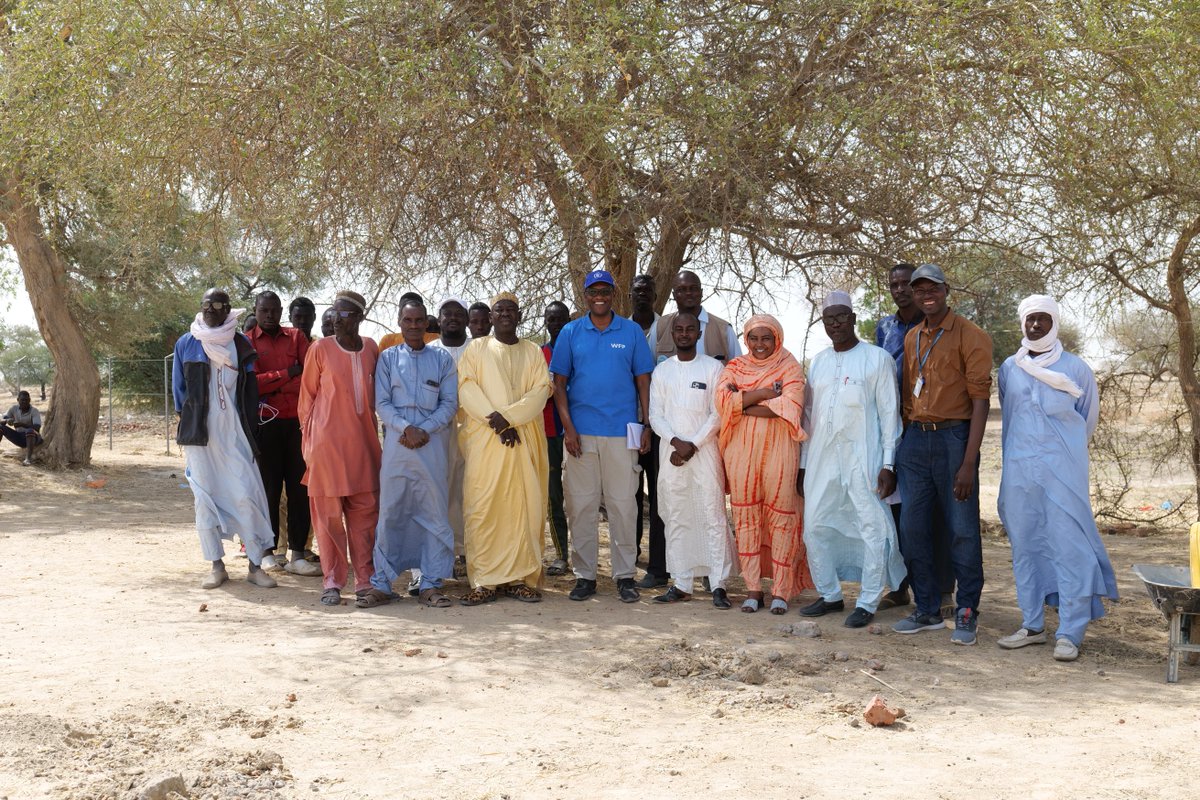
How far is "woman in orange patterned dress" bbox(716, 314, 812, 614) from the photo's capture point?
20.5 feet

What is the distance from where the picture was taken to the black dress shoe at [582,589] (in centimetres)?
677

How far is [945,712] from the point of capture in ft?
14.9

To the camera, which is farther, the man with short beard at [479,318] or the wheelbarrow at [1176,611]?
the man with short beard at [479,318]

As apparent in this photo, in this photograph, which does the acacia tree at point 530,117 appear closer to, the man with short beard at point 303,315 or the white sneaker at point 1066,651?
the man with short beard at point 303,315

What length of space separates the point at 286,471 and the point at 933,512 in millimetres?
4354

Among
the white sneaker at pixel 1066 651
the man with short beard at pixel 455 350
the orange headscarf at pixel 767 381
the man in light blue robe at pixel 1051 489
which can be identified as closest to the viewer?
the white sneaker at pixel 1066 651

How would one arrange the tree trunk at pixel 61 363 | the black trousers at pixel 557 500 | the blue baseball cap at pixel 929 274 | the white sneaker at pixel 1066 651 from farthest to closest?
the tree trunk at pixel 61 363 → the black trousers at pixel 557 500 → the blue baseball cap at pixel 929 274 → the white sneaker at pixel 1066 651

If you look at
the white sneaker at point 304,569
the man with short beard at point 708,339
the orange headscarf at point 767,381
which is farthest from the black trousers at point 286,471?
the orange headscarf at point 767,381

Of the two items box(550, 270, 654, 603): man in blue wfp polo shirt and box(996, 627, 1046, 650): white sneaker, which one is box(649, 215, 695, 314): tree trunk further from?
box(996, 627, 1046, 650): white sneaker

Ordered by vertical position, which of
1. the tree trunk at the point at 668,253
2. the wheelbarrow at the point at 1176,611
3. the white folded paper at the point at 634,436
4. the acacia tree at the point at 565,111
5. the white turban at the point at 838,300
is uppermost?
the acacia tree at the point at 565,111

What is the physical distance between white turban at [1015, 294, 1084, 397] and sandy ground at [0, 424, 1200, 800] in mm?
1320

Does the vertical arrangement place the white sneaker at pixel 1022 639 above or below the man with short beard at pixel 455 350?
below

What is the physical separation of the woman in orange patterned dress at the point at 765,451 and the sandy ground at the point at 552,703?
1.29 ft

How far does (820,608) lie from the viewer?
20.4ft
